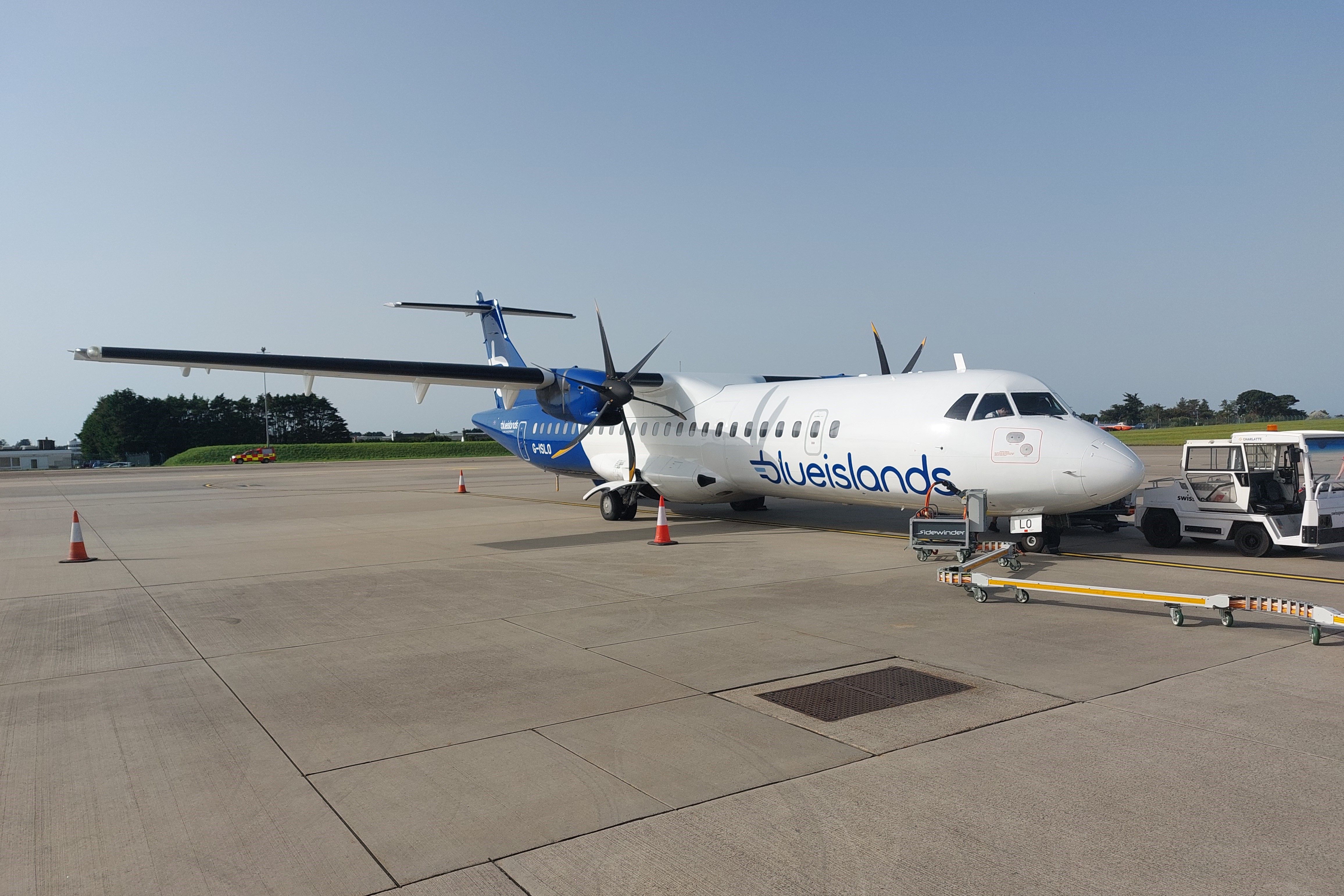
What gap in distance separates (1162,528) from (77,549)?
1689 cm

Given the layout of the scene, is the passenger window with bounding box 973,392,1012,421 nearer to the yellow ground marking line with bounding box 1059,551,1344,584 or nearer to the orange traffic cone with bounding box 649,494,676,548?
the yellow ground marking line with bounding box 1059,551,1344,584

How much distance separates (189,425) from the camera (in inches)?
3610

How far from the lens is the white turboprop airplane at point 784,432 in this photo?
11.6m

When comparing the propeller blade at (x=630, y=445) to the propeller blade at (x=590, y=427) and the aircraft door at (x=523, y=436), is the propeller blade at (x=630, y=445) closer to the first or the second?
the propeller blade at (x=590, y=427)

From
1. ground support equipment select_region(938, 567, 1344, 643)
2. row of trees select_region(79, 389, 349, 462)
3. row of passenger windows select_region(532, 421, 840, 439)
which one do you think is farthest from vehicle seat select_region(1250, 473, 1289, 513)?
row of trees select_region(79, 389, 349, 462)

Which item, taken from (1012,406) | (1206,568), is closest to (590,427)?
(1012,406)

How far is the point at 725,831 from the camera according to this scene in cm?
411

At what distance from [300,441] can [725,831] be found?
106 m

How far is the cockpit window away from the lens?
11898 millimetres

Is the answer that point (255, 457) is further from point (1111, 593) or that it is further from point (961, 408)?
point (1111, 593)

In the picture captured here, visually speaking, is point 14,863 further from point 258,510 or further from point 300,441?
point 300,441

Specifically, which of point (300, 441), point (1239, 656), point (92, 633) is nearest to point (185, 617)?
point (92, 633)

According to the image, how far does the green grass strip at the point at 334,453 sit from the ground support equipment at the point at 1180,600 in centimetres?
5899

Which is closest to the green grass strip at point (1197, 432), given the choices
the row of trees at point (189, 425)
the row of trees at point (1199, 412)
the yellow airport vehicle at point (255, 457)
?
the row of trees at point (1199, 412)
